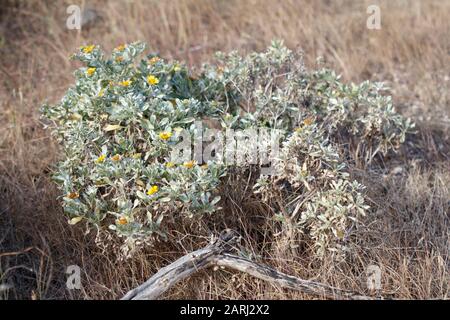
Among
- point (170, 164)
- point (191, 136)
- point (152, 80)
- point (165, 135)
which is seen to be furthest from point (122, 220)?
point (152, 80)

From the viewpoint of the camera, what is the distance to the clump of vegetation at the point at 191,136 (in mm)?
2947

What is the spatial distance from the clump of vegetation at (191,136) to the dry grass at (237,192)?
0.59ft

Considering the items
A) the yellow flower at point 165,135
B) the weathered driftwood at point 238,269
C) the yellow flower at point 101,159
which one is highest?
the yellow flower at point 165,135

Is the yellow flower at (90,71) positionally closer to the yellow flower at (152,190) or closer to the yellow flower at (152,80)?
the yellow flower at (152,80)

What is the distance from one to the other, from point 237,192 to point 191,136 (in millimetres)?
371

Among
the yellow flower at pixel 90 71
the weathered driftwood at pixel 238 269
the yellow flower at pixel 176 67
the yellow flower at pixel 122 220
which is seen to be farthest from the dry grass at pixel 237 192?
the yellow flower at pixel 176 67

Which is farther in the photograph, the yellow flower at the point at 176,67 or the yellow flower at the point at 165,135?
the yellow flower at the point at 176,67

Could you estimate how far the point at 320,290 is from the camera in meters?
2.80

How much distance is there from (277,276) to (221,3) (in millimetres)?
3683

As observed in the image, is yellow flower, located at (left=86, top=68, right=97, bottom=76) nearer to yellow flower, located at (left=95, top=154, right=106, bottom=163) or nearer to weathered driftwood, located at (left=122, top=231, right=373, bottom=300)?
yellow flower, located at (left=95, top=154, right=106, bottom=163)

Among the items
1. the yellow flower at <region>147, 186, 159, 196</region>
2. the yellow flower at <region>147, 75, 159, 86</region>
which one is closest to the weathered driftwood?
the yellow flower at <region>147, 186, 159, 196</region>

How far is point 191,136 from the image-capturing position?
3176 mm

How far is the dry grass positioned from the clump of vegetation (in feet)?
0.59

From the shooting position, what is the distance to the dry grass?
3031 mm
